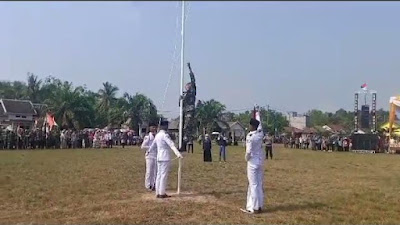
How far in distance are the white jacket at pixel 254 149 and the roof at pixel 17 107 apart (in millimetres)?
77034

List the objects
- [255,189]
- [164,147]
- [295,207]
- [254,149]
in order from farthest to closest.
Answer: [164,147]
[295,207]
[254,149]
[255,189]

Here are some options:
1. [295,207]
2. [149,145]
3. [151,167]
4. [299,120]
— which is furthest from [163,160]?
[299,120]

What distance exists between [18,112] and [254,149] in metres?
77.8

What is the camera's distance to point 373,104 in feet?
202

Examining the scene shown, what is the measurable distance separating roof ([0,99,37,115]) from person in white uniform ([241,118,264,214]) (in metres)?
77.0

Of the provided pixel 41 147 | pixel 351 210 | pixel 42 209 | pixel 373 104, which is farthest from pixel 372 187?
pixel 373 104

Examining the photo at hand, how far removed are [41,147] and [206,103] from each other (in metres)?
57.2

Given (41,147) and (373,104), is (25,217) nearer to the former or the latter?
(41,147)

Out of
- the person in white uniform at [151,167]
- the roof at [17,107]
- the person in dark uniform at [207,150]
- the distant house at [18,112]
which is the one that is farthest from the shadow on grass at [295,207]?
the roof at [17,107]

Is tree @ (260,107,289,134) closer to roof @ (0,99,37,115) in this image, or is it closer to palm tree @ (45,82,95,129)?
palm tree @ (45,82,95,129)

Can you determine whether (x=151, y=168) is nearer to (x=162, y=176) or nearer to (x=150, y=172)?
(x=150, y=172)

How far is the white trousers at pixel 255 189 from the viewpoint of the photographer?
10.7 m

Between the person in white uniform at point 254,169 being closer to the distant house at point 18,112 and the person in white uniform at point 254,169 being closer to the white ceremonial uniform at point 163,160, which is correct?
the white ceremonial uniform at point 163,160

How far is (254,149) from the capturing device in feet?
36.4
